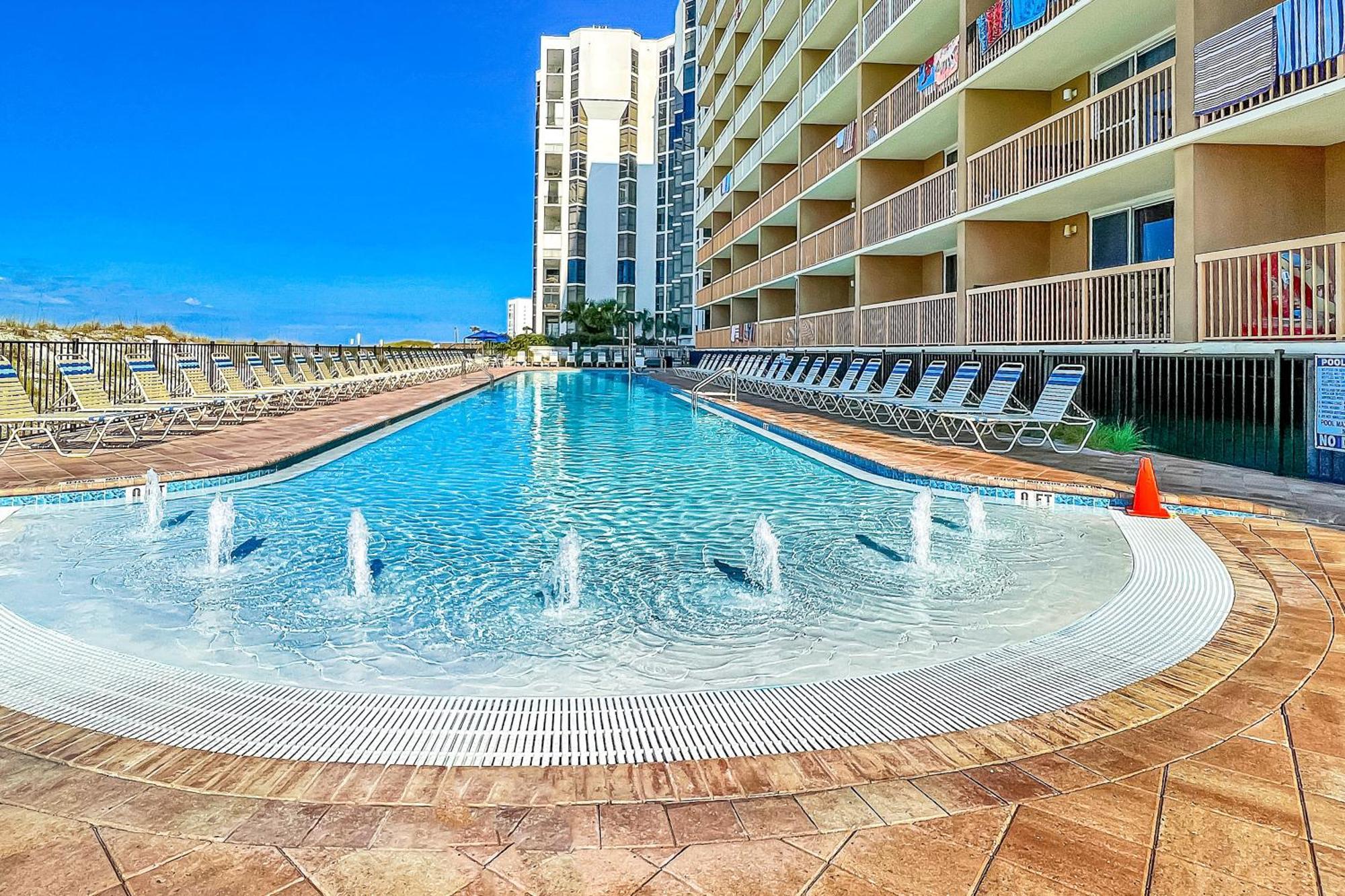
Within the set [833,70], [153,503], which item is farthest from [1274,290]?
[833,70]

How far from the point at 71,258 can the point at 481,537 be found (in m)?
144

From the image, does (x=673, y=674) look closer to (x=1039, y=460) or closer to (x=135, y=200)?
(x=1039, y=460)

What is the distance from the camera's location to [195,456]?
9414 millimetres

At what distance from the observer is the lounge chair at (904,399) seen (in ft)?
41.5

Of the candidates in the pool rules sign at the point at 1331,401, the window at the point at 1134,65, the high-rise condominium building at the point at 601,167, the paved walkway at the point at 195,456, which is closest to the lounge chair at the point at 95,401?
the paved walkway at the point at 195,456

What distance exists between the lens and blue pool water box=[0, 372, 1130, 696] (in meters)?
3.83

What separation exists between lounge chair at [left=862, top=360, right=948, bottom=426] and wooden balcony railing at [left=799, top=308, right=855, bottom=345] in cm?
424

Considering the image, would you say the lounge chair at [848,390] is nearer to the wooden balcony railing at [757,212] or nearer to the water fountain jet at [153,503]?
the wooden balcony railing at [757,212]

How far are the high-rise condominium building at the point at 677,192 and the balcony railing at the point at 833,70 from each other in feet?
97.8

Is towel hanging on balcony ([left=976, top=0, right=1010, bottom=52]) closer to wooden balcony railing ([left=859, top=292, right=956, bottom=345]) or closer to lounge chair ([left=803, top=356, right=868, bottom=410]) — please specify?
wooden balcony railing ([left=859, top=292, right=956, bottom=345])

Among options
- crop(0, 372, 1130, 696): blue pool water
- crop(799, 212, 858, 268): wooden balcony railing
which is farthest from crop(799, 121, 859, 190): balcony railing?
crop(0, 372, 1130, 696): blue pool water

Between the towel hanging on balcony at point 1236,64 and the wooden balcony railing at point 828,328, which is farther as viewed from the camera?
the wooden balcony railing at point 828,328

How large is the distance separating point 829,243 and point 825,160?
203 cm

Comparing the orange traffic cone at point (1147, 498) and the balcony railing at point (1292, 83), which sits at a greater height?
the balcony railing at point (1292, 83)
